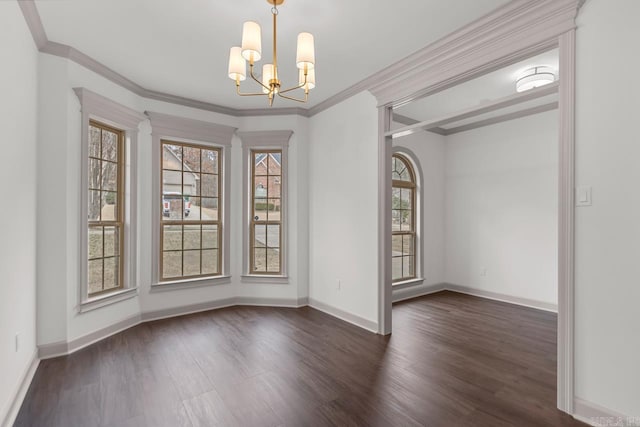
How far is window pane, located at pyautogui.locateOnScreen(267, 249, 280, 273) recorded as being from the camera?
476cm

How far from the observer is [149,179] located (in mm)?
4020

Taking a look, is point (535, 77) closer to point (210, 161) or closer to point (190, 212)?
point (210, 161)

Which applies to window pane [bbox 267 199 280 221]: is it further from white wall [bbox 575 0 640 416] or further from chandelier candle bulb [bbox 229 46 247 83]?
white wall [bbox 575 0 640 416]

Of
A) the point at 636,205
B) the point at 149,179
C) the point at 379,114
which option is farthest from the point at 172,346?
the point at 636,205

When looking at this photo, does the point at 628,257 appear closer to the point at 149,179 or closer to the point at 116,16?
the point at 116,16

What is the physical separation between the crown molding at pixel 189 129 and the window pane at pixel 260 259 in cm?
163

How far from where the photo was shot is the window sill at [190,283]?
410 centimetres

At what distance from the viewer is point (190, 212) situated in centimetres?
441

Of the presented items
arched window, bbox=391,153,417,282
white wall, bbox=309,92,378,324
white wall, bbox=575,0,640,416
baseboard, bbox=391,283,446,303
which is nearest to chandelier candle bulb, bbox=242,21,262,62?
white wall, bbox=309,92,378,324

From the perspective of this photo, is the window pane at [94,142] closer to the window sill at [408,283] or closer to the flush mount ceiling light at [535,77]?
the window sill at [408,283]

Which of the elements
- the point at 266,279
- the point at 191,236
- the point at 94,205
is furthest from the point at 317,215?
the point at 94,205

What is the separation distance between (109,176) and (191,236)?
4.06ft

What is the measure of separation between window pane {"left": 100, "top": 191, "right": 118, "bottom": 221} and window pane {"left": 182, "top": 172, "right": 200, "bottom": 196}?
2.76 ft

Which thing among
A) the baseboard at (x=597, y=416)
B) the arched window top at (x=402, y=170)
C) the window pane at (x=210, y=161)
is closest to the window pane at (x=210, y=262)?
the window pane at (x=210, y=161)
